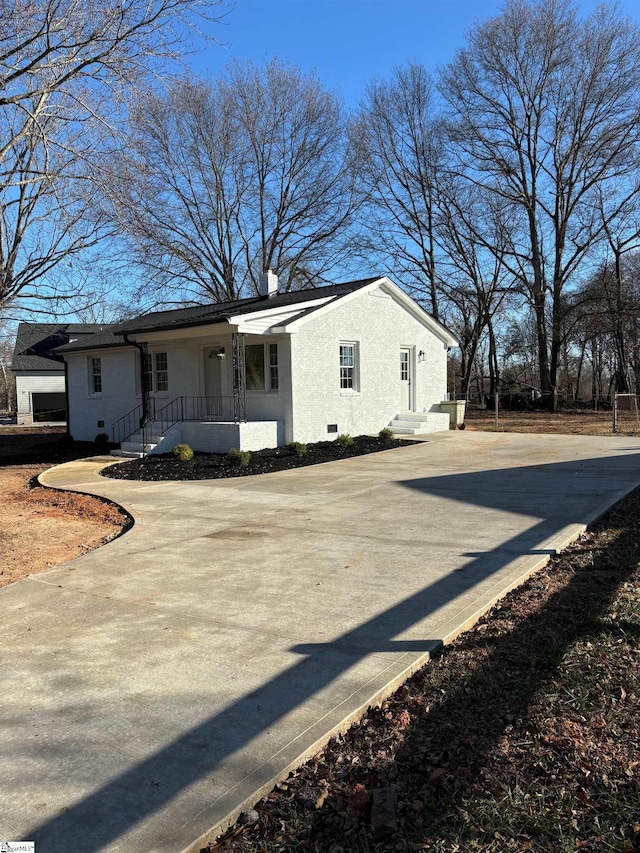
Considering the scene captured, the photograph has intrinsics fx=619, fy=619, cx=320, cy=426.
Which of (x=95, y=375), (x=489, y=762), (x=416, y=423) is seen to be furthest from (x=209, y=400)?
(x=489, y=762)

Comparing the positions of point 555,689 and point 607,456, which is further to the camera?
point 607,456

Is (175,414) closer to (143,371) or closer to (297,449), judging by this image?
(143,371)

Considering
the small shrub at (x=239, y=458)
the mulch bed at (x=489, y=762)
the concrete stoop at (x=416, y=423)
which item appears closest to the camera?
the mulch bed at (x=489, y=762)

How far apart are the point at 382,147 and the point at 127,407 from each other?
75.2 feet

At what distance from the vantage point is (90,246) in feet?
37.5

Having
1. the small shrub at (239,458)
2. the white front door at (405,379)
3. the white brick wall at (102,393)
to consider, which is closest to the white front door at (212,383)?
the white brick wall at (102,393)

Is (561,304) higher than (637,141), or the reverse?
(637,141)

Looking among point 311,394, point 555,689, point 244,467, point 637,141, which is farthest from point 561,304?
point 555,689

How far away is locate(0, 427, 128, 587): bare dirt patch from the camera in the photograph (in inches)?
245

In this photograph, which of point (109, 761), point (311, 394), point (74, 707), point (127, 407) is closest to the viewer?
point (109, 761)

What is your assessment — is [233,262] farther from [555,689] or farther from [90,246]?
[555,689]

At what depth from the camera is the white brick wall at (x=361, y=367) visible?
52.3 ft

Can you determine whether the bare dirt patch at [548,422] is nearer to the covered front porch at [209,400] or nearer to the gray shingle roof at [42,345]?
the covered front porch at [209,400]

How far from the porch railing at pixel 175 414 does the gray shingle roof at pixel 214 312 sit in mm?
2166
